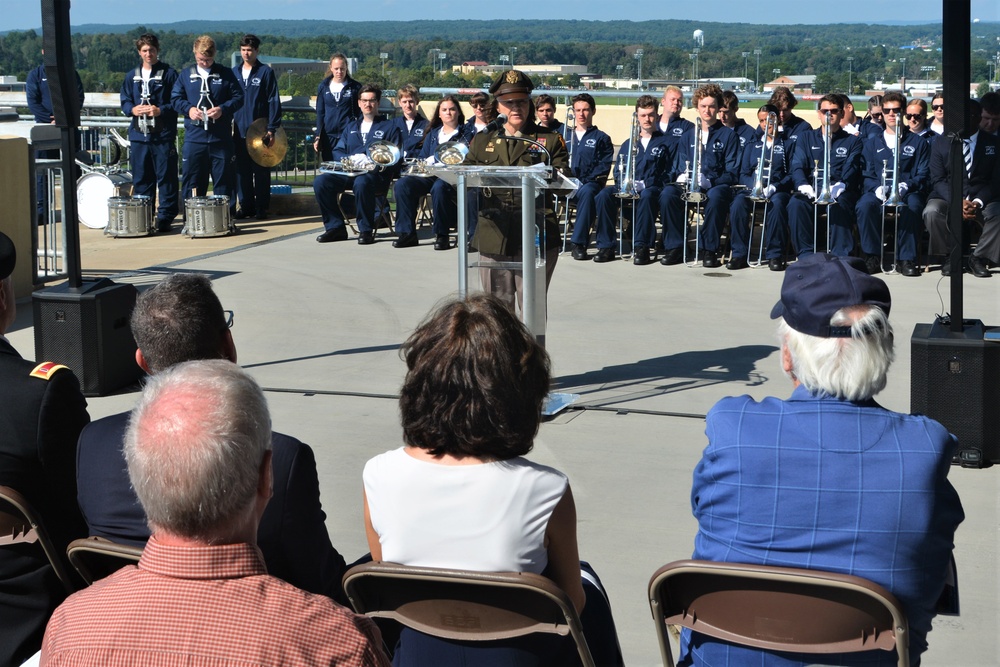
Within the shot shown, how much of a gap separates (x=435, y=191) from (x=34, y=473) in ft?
28.7

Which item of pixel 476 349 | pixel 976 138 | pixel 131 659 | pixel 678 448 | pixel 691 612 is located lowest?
pixel 678 448

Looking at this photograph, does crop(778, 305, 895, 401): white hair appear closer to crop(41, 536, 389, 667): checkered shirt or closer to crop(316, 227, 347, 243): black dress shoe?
crop(41, 536, 389, 667): checkered shirt

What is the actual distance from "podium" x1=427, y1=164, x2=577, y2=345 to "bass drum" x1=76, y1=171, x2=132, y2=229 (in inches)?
309

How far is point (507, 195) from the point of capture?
602cm

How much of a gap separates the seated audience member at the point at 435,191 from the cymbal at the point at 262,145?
168 centimetres

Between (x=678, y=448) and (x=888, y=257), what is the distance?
5.94 metres

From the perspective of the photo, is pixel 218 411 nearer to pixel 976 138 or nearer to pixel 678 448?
pixel 678 448

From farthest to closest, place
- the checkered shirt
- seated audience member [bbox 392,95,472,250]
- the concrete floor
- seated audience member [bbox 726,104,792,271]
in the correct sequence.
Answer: seated audience member [bbox 392,95,472,250]
seated audience member [bbox 726,104,792,271]
the concrete floor
the checkered shirt

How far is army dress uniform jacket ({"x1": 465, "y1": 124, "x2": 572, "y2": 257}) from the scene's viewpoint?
6.02 meters

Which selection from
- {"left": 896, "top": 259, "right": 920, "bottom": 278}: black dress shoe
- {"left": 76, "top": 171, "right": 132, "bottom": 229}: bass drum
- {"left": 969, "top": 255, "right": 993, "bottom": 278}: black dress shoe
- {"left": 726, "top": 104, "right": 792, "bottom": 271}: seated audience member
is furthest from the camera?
{"left": 76, "top": 171, "right": 132, "bottom": 229}: bass drum

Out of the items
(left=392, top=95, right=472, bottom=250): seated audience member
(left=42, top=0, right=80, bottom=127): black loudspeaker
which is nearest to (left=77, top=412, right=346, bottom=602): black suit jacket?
(left=42, top=0, right=80, bottom=127): black loudspeaker

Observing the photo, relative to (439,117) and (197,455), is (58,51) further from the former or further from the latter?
(439,117)

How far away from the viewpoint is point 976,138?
401 inches

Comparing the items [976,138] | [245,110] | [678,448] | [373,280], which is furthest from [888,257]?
[245,110]
